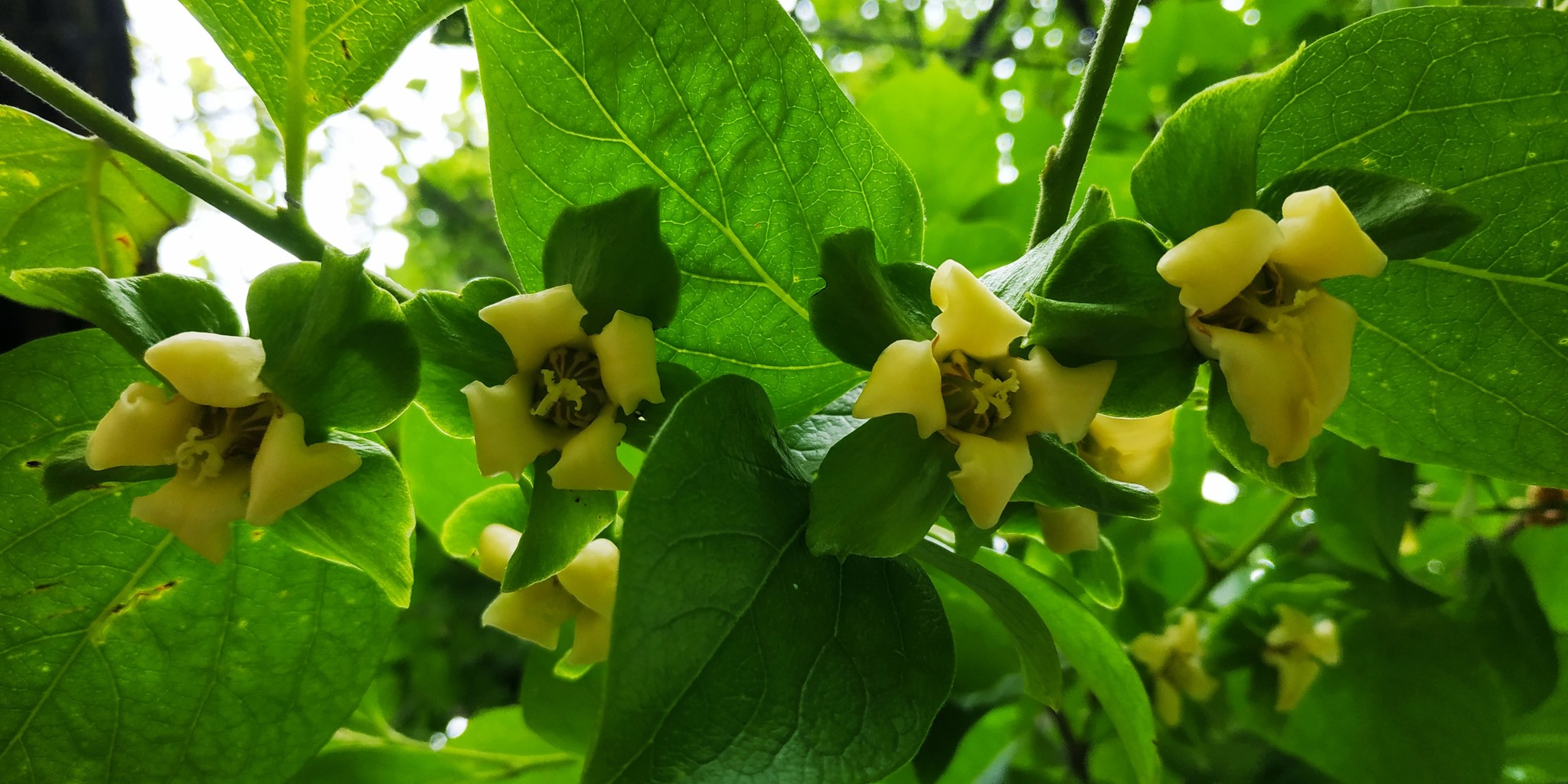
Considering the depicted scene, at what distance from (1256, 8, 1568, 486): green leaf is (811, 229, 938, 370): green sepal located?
19cm

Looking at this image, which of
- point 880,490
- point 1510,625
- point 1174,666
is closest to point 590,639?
point 880,490

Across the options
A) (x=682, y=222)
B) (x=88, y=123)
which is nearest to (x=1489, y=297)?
(x=682, y=222)

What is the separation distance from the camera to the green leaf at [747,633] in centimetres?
35

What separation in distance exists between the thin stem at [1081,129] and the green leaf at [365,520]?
0.37m

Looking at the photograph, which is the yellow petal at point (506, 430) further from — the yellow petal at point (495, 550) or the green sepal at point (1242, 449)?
the green sepal at point (1242, 449)

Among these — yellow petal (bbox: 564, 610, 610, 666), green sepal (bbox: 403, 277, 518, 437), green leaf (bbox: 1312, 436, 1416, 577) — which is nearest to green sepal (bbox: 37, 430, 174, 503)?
green sepal (bbox: 403, 277, 518, 437)

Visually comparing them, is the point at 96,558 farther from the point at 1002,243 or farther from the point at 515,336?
the point at 1002,243

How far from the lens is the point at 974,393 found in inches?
16.8

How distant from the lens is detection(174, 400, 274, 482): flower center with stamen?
0.45 metres

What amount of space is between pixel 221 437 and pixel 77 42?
2.85 feet

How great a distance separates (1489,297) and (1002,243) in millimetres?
438

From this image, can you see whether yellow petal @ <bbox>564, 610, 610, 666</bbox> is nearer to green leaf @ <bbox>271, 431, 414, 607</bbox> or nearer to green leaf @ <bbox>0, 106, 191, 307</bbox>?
green leaf @ <bbox>271, 431, 414, 607</bbox>

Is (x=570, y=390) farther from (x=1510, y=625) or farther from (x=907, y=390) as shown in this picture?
(x=1510, y=625)

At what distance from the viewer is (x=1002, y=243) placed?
92 cm
